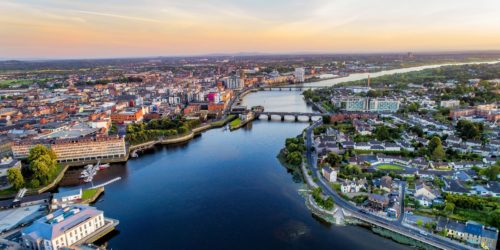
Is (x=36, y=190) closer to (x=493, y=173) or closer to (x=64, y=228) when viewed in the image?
(x=64, y=228)

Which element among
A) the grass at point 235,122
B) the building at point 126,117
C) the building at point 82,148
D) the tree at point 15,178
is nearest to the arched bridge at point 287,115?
the grass at point 235,122

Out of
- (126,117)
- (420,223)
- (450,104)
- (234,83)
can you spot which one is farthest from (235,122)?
(234,83)

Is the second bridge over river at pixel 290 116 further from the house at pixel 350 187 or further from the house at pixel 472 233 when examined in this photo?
the house at pixel 472 233

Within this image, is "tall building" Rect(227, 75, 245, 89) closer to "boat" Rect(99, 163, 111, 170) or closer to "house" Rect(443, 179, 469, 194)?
"boat" Rect(99, 163, 111, 170)

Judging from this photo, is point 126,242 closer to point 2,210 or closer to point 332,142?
point 2,210

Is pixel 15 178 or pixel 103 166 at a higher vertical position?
pixel 15 178

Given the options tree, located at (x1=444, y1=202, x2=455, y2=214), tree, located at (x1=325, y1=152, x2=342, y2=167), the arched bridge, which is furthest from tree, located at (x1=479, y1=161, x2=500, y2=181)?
the arched bridge

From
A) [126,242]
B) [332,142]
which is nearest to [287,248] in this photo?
[126,242]

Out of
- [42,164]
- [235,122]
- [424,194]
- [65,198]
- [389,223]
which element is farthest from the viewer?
[235,122]
